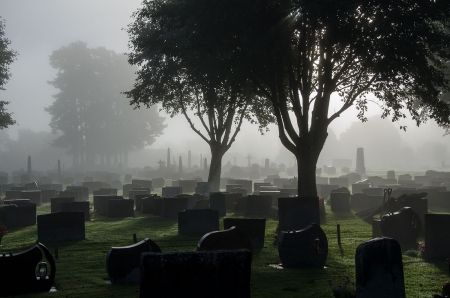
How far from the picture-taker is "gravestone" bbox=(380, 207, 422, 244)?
568 inches

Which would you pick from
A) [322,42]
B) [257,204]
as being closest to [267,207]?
[257,204]

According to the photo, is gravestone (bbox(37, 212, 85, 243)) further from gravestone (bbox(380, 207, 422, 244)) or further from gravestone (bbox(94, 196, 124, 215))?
gravestone (bbox(380, 207, 422, 244))

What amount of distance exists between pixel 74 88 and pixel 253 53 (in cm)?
6776

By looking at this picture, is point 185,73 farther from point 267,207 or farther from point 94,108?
point 94,108

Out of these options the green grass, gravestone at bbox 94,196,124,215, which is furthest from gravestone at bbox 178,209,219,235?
gravestone at bbox 94,196,124,215

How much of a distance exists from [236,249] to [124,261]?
2986 millimetres

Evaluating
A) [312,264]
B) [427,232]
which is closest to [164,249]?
[312,264]

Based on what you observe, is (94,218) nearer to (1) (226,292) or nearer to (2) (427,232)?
(2) (427,232)

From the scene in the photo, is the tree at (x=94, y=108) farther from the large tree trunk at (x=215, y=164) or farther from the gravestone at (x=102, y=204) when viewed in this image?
the gravestone at (x=102, y=204)

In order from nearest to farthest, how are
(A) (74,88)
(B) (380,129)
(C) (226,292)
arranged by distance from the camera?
(C) (226,292) < (A) (74,88) < (B) (380,129)

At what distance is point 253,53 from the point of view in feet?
56.4

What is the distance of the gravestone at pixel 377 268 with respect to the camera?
735 cm

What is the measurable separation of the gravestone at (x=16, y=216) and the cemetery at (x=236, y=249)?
0.03 m

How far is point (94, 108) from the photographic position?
3150 inches
